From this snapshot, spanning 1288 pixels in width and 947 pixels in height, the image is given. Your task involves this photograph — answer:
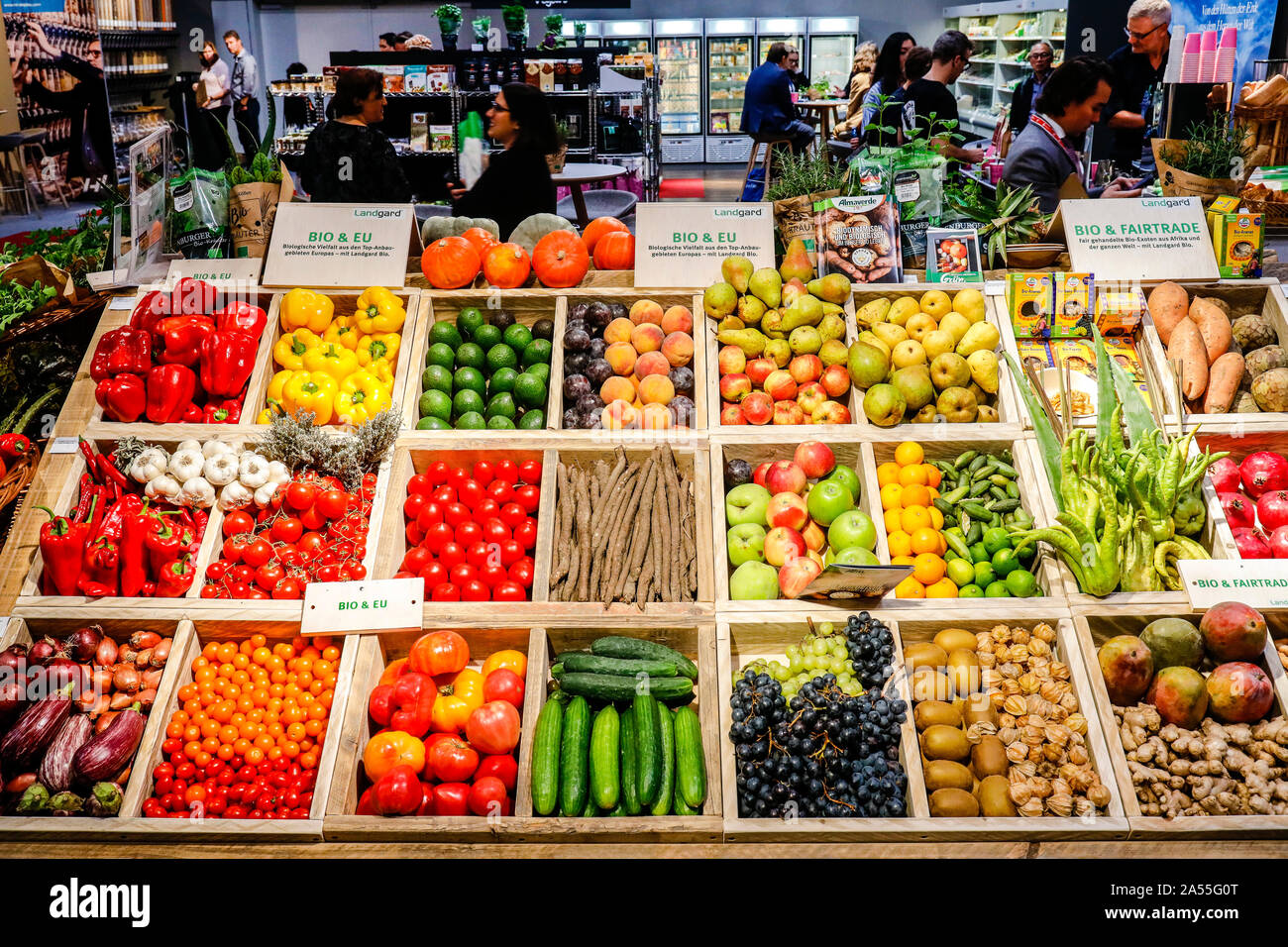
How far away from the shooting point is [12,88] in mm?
8297

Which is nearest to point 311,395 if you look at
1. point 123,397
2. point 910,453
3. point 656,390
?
point 123,397

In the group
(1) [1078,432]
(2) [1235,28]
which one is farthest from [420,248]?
(2) [1235,28]

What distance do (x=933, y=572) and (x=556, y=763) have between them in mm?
1100

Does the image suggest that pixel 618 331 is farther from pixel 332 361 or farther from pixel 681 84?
pixel 681 84

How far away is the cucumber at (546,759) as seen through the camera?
1.83 metres

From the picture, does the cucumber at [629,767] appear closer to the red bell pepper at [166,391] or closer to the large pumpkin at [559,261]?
the large pumpkin at [559,261]

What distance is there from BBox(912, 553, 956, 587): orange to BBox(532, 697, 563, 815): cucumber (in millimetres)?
1004

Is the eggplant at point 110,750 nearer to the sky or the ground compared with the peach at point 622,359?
nearer to the ground

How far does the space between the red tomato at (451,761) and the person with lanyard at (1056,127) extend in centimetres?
364

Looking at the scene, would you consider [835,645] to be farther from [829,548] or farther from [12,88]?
[12,88]

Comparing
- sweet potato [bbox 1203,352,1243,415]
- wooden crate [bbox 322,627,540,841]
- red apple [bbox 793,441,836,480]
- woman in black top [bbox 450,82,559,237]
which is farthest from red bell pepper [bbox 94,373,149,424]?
sweet potato [bbox 1203,352,1243,415]

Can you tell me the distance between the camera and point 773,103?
8.90m

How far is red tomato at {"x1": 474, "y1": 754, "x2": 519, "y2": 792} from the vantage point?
6.48 ft

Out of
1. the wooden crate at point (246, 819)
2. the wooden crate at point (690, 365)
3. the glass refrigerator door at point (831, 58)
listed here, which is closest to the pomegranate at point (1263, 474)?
the wooden crate at point (690, 365)
